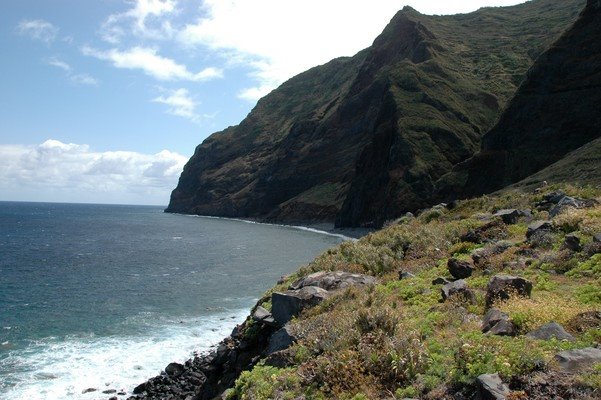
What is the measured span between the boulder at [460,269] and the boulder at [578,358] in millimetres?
7894

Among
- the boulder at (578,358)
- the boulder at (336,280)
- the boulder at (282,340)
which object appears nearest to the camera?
the boulder at (578,358)

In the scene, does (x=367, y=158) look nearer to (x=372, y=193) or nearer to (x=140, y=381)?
(x=372, y=193)

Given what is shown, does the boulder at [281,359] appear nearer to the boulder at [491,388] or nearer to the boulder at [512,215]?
the boulder at [491,388]

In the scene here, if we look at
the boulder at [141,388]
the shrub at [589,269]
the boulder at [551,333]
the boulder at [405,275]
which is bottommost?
the boulder at [141,388]

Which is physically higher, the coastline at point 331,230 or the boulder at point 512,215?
the boulder at point 512,215

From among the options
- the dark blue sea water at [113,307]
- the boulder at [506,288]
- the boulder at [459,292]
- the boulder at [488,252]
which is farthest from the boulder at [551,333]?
the dark blue sea water at [113,307]

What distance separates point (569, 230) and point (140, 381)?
75.3 ft

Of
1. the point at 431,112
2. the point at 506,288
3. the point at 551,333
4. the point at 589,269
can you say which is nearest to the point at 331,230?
the point at 431,112

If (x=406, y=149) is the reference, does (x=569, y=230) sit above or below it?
below

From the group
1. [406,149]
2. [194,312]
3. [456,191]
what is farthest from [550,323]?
[406,149]

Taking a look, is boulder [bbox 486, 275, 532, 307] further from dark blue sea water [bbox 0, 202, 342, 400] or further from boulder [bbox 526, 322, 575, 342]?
dark blue sea water [bbox 0, 202, 342, 400]

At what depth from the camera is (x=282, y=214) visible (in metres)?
154

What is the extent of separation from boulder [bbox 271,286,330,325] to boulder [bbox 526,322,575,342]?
734 cm

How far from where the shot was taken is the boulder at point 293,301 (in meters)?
15.5
